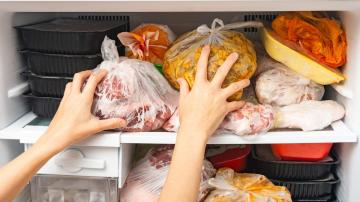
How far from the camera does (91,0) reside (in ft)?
2.73

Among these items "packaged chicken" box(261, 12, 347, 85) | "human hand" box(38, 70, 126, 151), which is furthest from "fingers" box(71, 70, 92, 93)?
"packaged chicken" box(261, 12, 347, 85)

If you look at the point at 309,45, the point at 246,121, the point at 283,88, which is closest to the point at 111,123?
the point at 246,121

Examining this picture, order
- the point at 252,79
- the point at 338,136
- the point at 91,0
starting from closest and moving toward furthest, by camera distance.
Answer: the point at 91,0 < the point at 338,136 < the point at 252,79

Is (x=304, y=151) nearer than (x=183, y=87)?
No

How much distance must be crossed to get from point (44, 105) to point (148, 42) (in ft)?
1.05

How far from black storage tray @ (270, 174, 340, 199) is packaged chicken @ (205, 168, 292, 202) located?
0.27 feet

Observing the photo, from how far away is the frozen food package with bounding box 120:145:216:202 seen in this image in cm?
100

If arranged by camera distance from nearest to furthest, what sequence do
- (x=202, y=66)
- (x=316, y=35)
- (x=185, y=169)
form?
(x=185, y=169) → (x=202, y=66) → (x=316, y=35)

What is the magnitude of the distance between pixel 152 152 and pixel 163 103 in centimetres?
20

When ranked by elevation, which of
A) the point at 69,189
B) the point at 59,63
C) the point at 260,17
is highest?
the point at 260,17

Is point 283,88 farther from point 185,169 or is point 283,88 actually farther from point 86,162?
point 86,162

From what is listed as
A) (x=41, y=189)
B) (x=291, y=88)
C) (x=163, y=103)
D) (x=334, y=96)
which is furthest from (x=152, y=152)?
(x=334, y=96)

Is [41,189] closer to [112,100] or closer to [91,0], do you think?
[112,100]

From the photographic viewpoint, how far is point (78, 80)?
2.99ft
